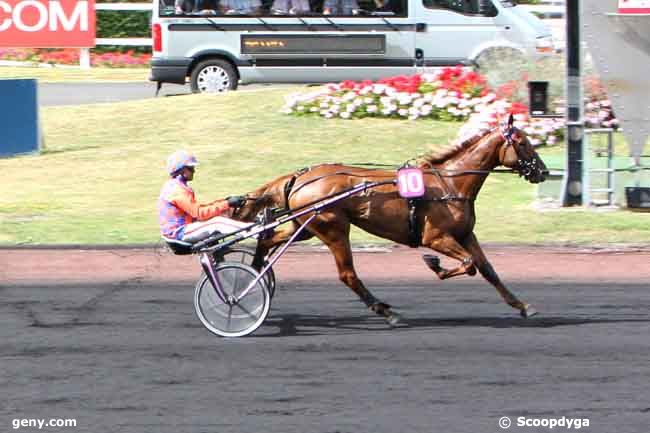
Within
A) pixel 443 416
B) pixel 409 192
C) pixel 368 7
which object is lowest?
pixel 443 416

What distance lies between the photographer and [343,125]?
60.2 feet

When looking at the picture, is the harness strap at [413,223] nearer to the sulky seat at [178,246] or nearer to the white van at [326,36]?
the sulky seat at [178,246]

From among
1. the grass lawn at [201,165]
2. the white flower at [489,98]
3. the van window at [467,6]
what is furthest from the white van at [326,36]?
the white flower at [489,98]

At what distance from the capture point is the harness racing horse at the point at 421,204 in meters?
9.38

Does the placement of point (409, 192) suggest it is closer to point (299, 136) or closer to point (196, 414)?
point (196, 414)

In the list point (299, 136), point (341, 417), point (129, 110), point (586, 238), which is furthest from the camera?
point (129, 110)

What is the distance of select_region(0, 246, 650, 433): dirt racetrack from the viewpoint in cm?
732

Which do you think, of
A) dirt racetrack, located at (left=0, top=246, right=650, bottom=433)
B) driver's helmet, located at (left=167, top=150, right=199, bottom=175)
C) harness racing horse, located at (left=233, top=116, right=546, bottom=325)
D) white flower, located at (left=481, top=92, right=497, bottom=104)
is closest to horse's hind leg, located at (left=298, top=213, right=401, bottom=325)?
harness racing horse, located at (left=233, top=116, right=546, bottom=325)

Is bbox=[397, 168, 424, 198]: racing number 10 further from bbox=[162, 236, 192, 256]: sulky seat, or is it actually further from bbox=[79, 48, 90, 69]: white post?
bbox=[79, 48, 90, 69]: white post

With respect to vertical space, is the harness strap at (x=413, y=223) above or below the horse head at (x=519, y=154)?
below

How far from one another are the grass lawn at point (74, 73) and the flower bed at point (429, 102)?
8.78 metres

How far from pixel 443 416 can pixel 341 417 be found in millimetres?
597

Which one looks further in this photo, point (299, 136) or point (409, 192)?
point (299, 136)

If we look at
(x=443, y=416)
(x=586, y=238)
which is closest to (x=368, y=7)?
(x=586, y=238)
